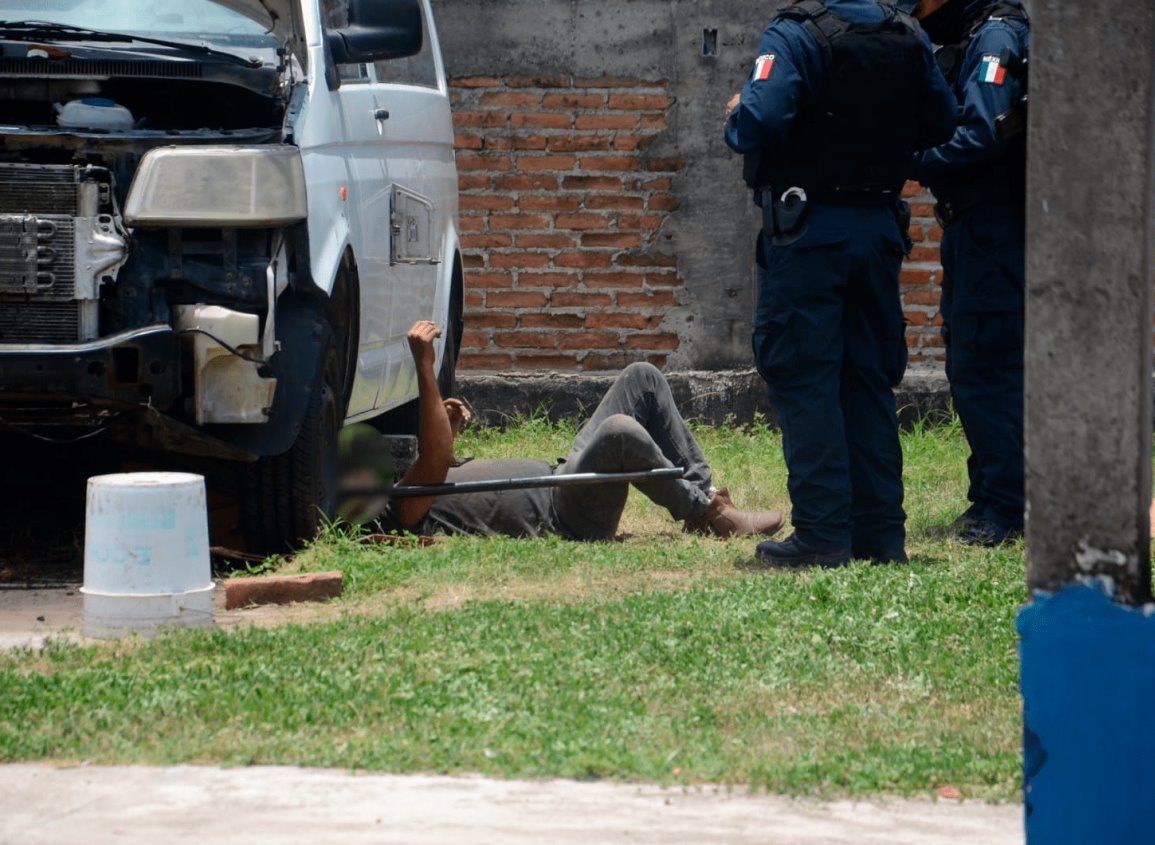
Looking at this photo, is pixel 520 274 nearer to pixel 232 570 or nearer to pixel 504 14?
pixel 504 14

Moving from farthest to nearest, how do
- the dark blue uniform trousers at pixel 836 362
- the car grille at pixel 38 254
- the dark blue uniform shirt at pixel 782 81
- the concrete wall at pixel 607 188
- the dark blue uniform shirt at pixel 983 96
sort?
the concrete wall at pixel 607 188, the dark blue uniform shirt at pixel 983 96, the dark blue uniform trousers at pixel 836 362, the dark blue uniform shirt at pixel 782 81, the car grille at pixel 38 254

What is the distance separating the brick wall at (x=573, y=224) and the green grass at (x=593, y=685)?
393cm

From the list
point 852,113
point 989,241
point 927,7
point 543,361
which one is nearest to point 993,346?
point 989,241

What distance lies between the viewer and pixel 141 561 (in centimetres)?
471

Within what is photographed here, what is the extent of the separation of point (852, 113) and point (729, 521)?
67.2 inches

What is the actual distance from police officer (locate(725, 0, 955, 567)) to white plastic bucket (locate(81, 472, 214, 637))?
201 cm

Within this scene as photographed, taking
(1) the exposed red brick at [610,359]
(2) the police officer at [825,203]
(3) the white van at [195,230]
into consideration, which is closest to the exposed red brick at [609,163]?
(1) the exposed red brick at [610,359]

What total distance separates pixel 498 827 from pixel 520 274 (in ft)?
21.0

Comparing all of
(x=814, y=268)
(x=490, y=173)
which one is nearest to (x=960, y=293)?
(x=814, y=268)

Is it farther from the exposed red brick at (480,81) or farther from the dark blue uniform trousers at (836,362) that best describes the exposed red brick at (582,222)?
the dark blue uniform trousers at (836,362)

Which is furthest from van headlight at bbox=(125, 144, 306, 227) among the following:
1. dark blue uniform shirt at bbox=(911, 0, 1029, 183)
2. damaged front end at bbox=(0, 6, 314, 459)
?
dark blue uniform shirt at bbox=(911, 0, 1029, 183)

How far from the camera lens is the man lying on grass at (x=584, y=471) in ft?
20.9

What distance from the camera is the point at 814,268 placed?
18.6 feet

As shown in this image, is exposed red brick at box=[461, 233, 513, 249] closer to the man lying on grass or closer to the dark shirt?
the man lying on grass
